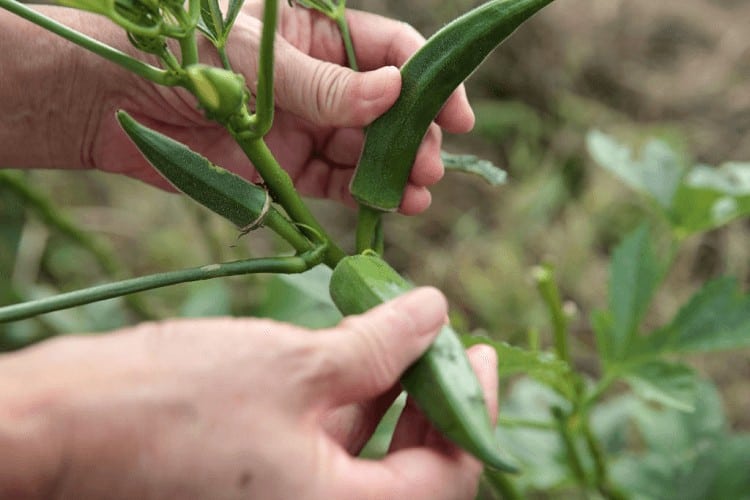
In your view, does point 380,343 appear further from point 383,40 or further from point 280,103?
point 383,40

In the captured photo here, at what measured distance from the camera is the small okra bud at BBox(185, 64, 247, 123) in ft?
2.79

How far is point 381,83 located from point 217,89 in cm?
28

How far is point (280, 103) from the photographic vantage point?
125cm

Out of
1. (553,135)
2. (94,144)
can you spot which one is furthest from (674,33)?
(94,144)

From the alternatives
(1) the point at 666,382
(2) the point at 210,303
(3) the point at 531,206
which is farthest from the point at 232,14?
(3) the point at 531,206

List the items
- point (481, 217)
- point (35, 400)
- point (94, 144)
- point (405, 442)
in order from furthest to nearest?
point (481, 217) → point (94, 144) → point (405, 442) → point (35, 400)

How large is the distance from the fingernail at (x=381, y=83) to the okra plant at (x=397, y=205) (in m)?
0.02

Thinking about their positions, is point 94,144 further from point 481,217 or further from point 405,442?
point 481,217

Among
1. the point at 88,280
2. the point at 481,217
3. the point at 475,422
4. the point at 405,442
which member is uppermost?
the point at 475,422

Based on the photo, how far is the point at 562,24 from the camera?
3.26 meters

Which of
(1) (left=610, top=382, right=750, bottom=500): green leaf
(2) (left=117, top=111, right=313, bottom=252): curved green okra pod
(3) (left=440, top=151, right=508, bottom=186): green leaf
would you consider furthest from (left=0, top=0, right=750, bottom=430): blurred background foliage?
(2) (left=117, top=111, right=313, bottom=252): curved green okra pod

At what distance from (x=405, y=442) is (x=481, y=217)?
1.97 m

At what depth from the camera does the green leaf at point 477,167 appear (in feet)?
4.09

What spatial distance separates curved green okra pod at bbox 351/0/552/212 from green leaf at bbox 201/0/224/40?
0.85 feet
